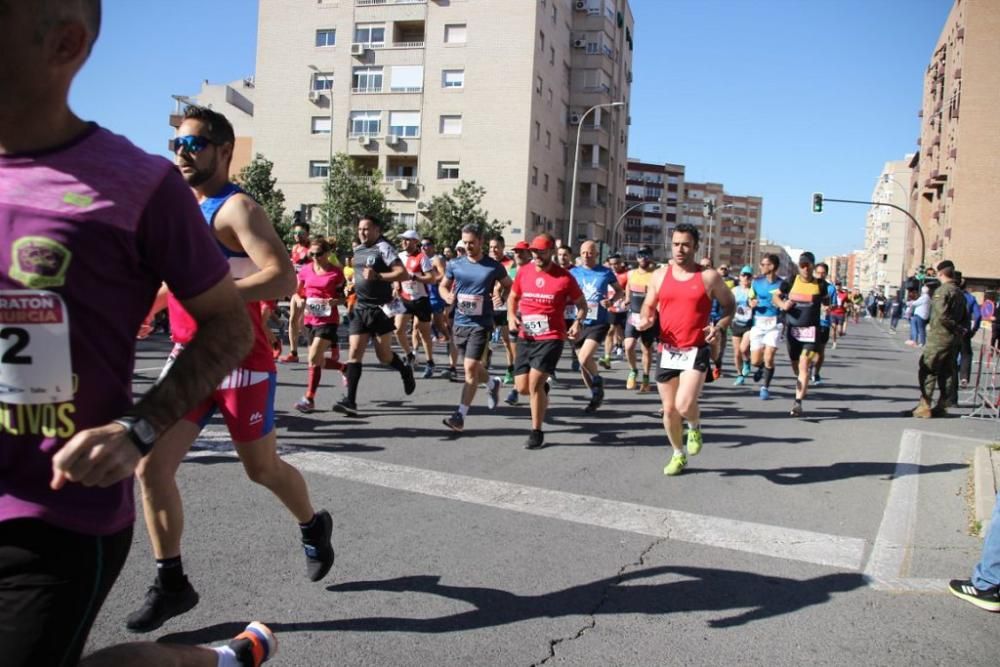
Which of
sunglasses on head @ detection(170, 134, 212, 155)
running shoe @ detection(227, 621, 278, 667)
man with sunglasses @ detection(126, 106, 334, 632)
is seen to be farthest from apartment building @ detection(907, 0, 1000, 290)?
running shoe @ detection(227, 621, 278, 667)

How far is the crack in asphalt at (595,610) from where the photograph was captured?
329cm

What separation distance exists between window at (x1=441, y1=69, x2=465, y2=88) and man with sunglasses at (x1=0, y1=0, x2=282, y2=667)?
167 feet

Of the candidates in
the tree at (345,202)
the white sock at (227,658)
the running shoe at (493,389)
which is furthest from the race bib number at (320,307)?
the tree at (345,202)

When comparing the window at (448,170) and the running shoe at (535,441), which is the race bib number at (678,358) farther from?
the window at (448,170)

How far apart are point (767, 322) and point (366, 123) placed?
43.7m

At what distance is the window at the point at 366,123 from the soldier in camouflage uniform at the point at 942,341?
44.9m

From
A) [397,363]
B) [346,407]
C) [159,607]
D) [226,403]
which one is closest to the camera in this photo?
[159,607]

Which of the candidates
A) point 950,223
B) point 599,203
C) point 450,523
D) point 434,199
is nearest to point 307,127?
point 434,199

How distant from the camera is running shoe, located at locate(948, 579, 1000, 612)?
13.0ft

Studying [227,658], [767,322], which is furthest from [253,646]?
[767,322]

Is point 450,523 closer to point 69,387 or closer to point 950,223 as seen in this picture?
point 69,387

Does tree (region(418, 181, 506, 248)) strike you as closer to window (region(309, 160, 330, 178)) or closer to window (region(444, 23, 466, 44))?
window (region(309, 160, 330, 178))

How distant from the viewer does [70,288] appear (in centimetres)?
160

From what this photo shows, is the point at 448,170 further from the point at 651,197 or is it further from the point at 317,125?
the point at 651,197
